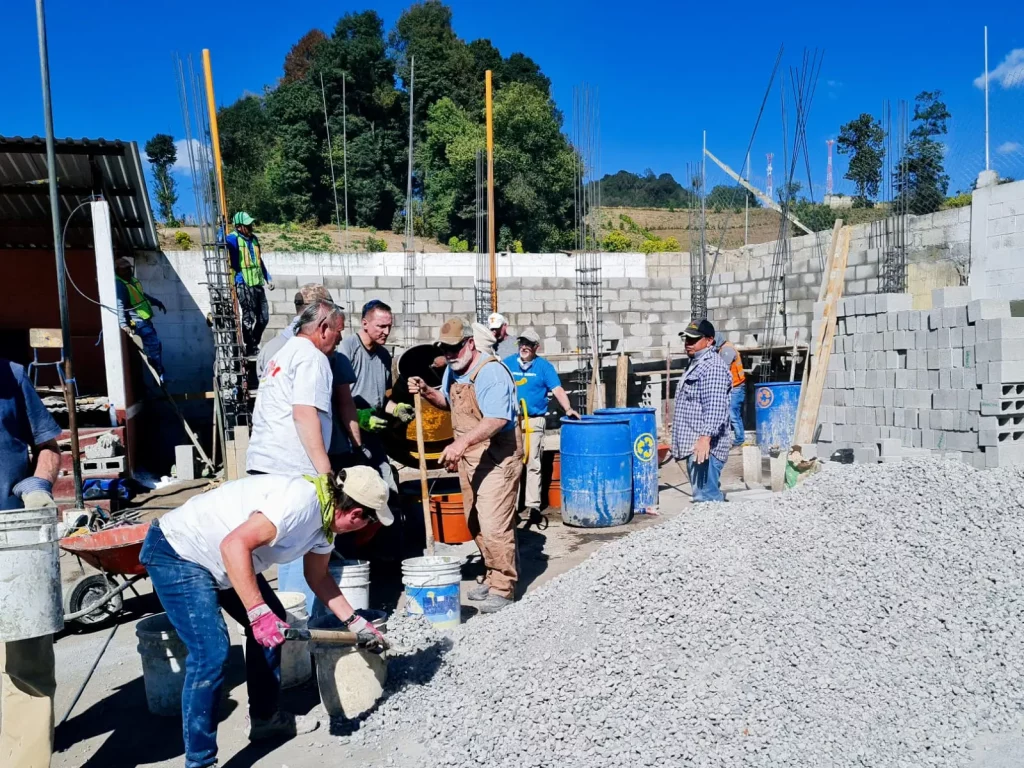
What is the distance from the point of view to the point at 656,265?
17.1m

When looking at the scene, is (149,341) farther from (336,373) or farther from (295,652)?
(295,652)

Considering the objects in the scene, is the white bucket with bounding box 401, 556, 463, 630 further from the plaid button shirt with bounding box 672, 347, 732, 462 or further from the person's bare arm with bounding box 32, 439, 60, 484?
the plaid button shirt with bounding box 672, 347, 732, 462

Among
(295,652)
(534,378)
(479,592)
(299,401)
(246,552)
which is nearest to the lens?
(246,552)

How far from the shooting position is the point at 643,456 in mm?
7727

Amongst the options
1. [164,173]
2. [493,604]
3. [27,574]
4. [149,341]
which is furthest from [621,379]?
[164,173]

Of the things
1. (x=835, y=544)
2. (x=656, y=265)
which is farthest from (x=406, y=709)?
(x=656, y=265)

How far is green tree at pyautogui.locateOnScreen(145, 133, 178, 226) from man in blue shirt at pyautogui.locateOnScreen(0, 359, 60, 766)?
80.0 feet

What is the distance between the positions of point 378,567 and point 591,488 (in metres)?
2.19

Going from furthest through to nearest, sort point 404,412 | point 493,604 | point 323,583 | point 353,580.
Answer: point 404,412 → point 493,604 → point 353,580 → point 323,583

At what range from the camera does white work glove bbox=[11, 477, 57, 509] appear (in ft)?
11.5

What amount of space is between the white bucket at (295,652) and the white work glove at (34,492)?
1155 mm

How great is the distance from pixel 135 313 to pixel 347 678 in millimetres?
7896

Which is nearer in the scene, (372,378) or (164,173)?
(372,378)

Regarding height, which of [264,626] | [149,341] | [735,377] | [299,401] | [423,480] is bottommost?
[264,626]
